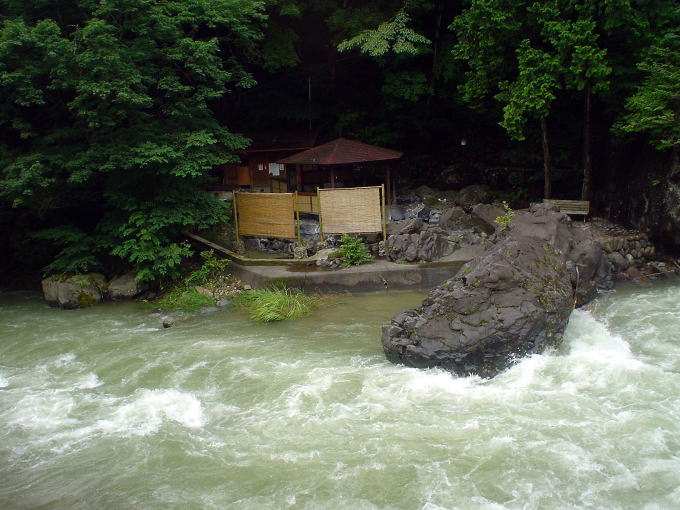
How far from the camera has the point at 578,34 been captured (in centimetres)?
1461

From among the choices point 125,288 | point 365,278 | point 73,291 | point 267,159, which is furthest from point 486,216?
point 73,291

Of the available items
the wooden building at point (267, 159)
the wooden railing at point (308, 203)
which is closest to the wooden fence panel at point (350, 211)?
the wooden railing at point (308, 203)

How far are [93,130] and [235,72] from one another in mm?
4645

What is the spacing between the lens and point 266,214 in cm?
1587

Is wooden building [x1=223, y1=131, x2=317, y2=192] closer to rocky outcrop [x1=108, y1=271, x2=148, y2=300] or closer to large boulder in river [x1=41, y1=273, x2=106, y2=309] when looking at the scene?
rocky outcrop [x1=108, y1=271, x2=148, y2=300]

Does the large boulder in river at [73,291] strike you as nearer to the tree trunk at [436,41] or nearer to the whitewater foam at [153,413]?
the whitewater foam at [153,413]

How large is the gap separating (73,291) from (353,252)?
23.5 feet

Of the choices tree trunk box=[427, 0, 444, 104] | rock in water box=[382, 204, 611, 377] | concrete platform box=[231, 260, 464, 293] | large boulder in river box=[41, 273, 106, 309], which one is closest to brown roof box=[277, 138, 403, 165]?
tree trunk box=[427, 0, 444, 104]

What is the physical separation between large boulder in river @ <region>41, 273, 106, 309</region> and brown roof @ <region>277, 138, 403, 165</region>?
23.3ft

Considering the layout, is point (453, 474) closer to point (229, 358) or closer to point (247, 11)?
point (229, 358)

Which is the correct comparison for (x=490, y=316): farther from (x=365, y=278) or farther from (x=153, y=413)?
(x=153, y=413)

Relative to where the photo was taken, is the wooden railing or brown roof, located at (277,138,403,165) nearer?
the wooden railing

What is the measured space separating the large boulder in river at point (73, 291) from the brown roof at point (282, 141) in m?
8.73

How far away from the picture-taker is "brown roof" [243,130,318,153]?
21016 millimetres
